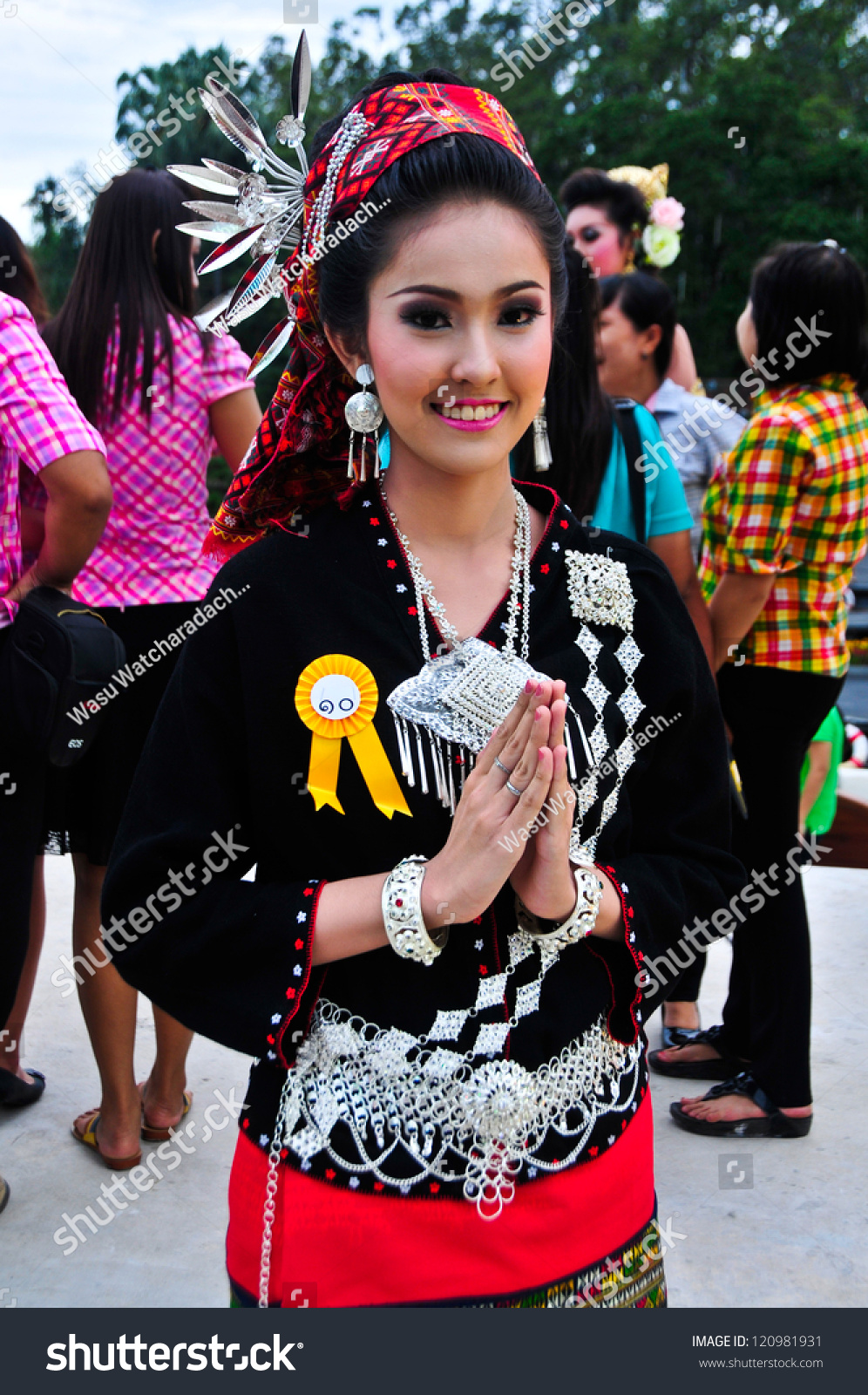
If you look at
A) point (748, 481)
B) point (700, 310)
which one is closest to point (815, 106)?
point (700, 310)

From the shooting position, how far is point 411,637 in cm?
144

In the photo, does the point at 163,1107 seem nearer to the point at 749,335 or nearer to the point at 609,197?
the point at 749,335

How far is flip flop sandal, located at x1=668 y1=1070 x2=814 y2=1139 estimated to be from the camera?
3.14 meters

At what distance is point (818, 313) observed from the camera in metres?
3.04

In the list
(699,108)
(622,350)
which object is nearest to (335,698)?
(622,350)

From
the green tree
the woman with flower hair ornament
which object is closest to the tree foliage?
the green tree

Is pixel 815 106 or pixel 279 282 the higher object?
pixel 815 106

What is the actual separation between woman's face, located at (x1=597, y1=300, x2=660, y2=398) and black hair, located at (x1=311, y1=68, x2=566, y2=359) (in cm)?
218

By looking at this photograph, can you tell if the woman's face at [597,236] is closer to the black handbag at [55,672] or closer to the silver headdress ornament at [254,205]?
the black handbag at [55,672]

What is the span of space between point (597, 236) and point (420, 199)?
3.04m
